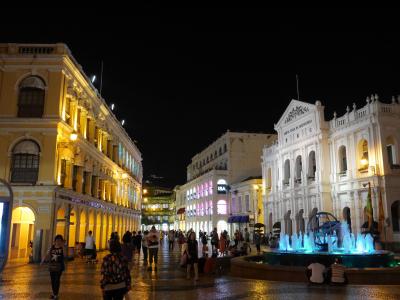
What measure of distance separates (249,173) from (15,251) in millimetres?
47208

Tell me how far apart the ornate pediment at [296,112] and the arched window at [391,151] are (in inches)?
411

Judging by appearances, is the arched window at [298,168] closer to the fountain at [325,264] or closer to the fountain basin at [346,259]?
the fountain at [325,264]

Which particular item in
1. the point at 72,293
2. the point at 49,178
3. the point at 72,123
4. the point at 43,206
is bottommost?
the point at 72,293

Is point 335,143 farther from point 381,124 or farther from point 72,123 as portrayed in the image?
point 72,123

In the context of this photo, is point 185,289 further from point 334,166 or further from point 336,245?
point 334,166

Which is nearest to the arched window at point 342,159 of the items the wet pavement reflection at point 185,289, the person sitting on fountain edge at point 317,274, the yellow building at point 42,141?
the yellow building at point 42,141

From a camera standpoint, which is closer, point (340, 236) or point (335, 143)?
point (340, 236)

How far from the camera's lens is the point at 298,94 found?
4922cm

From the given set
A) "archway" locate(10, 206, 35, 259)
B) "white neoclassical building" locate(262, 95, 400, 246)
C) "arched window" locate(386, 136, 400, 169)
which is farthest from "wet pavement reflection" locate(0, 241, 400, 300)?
"arched window" locate(386, 136, 400, 169)

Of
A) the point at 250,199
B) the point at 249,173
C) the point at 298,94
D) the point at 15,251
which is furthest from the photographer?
the point at 249,173

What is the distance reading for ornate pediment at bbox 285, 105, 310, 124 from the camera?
46344mm

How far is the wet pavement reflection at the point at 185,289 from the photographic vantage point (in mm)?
12656

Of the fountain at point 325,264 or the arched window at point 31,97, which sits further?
the arched window at point 31,97

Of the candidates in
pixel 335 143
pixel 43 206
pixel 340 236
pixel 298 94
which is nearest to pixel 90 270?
pixel 43 206
